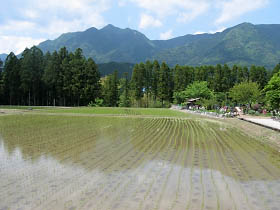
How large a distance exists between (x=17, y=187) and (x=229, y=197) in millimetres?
3983

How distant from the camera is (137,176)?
5535 millimetres

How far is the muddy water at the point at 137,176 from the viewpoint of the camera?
4.14 m

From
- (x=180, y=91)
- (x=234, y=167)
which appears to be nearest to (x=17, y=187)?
(x=234, y=167)

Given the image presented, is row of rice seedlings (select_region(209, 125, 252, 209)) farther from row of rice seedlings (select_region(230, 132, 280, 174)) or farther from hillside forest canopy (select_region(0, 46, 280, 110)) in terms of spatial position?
hillside forest canopy (select_region(0, 46, 280, 110))

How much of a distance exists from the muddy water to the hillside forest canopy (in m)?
34.3

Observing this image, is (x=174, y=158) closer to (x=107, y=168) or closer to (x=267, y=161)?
(x=107, y=168)

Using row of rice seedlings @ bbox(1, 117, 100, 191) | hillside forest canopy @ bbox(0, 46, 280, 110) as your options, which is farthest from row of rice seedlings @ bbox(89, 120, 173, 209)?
hillside forest canopy @ bbox(0, 46, 280, 110)

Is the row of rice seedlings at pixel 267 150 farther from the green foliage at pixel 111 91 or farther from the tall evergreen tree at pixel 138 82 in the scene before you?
the green foliage at pixel 111 91

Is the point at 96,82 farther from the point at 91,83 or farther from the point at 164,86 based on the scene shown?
the point at 164,86

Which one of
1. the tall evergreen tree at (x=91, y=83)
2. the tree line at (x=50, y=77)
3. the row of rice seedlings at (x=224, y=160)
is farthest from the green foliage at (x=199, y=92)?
the row of rice seedlings at (x=224, y=160)

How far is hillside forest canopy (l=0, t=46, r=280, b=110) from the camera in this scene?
145 ft

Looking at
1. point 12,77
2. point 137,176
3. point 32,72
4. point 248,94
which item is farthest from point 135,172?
point 12,77

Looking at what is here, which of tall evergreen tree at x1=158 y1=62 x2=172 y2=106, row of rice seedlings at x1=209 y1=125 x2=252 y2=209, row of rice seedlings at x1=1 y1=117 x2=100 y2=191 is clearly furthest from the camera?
tall evergreen tree at x1=158 y1=62 x2=172 y2=106

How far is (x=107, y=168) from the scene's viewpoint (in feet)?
20.3
